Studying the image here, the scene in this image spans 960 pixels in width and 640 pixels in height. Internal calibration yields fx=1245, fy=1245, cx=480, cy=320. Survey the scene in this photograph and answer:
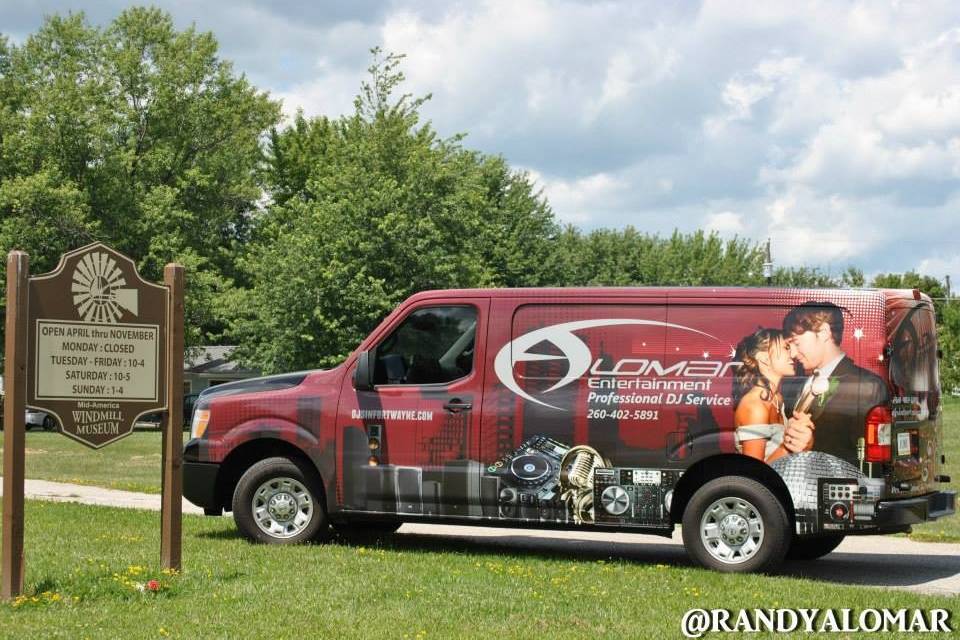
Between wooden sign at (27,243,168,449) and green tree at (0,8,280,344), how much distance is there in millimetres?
33391

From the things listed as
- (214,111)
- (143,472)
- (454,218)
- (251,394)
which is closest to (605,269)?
(214,111)

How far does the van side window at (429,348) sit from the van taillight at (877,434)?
331 cm

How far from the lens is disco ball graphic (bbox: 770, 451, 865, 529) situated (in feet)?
31.6

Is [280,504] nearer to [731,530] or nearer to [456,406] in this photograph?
[456,406]

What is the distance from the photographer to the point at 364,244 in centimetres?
3362

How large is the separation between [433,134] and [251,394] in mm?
29540

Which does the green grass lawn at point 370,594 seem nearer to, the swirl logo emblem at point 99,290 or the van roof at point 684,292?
the swirl logo emblem at point 99,290

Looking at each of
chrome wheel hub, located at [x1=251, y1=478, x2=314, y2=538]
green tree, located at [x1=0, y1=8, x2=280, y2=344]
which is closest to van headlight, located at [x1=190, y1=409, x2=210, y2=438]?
chrome wheel hub, located at [x1=251, y1=478, x2=314, y2=538]

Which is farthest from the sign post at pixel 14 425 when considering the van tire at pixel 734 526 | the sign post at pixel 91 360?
the van tire at pixel 734 526

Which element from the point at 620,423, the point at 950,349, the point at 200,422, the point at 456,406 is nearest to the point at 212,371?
the point at 950,349

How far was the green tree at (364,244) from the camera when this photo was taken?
34.0 meters

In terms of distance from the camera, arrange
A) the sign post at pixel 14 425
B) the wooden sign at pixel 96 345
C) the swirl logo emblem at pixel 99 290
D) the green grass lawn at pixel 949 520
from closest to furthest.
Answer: the sign post at pixel 14 425 < the wooden sign at pixel 96 345 < the swirl logo emblem at pixel 99 290 < the green grass lawn at pixel 949 520

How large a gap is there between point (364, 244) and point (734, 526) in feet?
80.5

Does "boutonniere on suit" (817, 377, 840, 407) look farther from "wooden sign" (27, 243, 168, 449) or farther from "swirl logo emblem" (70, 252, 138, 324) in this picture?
"swirl logo emblem" (70, 252, 138, 324)
